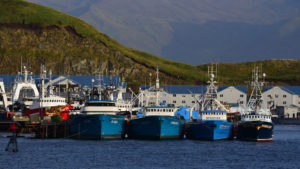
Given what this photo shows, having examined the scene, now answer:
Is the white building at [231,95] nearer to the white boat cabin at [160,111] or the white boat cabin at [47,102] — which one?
the white boat cabin at [47,102]

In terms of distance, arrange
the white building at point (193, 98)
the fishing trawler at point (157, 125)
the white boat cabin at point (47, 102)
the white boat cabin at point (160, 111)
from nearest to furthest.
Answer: the fishing trawler at point (157, 125) → the white boat cabin at point (160, 111) → the white boat cabin at point (47, 102) → the white building at point (193, 98)

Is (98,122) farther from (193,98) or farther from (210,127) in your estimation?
(193,98)

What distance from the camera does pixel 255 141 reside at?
88.8 m

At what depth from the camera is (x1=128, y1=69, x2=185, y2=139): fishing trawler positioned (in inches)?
3388

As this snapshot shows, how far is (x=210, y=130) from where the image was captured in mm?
87562

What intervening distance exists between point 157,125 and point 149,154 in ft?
54.2

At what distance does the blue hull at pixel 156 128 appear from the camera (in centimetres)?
8588

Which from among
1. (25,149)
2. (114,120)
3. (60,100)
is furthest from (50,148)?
(60,100)

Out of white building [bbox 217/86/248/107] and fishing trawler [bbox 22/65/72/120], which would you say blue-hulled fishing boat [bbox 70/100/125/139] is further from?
white building [bbox 217/86/248/107]

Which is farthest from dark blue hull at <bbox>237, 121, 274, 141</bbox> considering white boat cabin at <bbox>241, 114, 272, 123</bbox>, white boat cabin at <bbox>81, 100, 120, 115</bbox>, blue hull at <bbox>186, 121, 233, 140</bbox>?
white boat cabin at <bbox>81, 100, 120, 115</bbox>

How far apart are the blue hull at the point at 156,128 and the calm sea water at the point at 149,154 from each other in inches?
83.9

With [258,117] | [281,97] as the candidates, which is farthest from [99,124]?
[281,97]

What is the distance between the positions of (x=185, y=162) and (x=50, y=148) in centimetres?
2007

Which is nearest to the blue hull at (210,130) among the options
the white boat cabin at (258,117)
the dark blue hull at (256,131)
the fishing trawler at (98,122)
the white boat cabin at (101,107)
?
the dark blue hull at (256,131)
